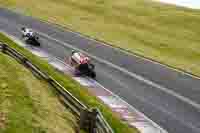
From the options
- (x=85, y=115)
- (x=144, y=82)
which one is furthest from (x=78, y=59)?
(x=85, y=115)

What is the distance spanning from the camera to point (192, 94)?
3059cm

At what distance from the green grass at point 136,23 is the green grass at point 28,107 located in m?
19.7

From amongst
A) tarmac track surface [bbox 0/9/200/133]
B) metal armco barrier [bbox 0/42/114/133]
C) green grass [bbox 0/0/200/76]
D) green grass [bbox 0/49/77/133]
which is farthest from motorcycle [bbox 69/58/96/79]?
green grass [bbox 0/49/77/133]

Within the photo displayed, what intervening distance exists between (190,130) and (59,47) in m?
23.2

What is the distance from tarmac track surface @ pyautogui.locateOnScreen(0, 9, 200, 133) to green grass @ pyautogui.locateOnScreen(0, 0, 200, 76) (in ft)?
7.93

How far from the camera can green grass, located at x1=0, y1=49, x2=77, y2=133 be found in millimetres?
13841

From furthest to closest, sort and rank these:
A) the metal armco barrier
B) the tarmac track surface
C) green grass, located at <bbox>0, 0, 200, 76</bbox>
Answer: green grass, located at <bbox>0, 0, 200, 76</bbox> → the tarmac track surface → the metal armco barrier

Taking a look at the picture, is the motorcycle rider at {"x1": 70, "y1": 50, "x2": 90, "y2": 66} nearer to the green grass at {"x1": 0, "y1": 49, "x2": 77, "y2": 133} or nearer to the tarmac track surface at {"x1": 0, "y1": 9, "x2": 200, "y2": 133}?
the tarmac track surface at {"x1": 0, "y1": 9, "x2": 200, "y2": 133}

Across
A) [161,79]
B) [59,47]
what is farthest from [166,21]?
[161,79]

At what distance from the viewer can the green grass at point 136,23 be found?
150 feet

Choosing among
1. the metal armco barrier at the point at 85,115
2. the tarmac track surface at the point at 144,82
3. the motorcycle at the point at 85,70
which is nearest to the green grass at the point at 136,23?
the tarmac track surface at the point at 144,82

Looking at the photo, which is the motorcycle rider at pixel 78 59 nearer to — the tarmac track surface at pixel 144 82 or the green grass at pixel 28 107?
the tarmac track surface at pixel 144 82

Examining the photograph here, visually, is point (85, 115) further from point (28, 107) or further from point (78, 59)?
point (78, 59)

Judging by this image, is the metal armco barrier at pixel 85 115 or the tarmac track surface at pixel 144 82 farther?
the tarmac track surface at pixel 144 82
